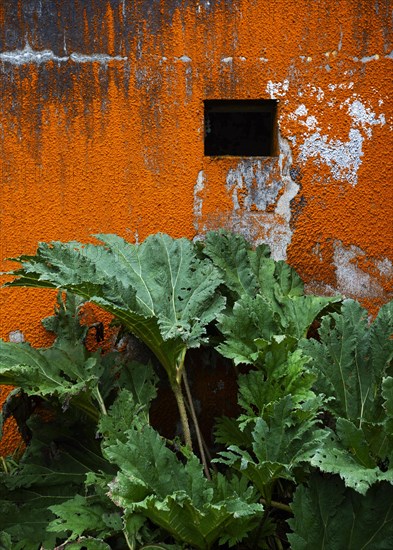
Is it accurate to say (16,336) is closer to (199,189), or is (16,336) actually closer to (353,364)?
(199,189)

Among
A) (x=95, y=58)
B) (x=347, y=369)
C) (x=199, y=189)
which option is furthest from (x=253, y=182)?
(x=347, y=369)

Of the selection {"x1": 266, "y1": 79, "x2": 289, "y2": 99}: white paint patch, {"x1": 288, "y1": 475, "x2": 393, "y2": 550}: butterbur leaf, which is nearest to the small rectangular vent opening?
{"x1": 266, "y1": 79, "x2": 289, "y2": 99}: white paint patch

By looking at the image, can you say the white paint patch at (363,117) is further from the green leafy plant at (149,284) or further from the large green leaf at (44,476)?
the large green leaf at (44,476)

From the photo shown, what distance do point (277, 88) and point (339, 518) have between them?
1.63 meters

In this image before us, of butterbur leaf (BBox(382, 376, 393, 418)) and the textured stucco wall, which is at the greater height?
the textured stucco wall

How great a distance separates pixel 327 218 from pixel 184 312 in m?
0.80

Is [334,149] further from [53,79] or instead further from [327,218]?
[53,79]

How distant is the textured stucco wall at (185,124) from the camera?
107 inches

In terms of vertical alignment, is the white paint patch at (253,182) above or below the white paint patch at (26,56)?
below

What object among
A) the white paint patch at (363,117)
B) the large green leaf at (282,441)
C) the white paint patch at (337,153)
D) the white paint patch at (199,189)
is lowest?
the large green leaf at (282,441)

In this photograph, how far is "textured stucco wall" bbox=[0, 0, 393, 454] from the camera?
8.92ft

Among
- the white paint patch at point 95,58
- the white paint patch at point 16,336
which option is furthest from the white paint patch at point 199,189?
the white paint patch at point 16,336

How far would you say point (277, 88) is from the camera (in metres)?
2.78

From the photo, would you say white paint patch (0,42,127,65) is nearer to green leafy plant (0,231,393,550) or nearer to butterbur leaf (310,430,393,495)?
green leafy plant (0,231,393,550)
